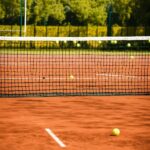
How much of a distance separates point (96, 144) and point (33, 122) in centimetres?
223

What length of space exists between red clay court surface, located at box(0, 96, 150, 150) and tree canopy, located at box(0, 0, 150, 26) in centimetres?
2993

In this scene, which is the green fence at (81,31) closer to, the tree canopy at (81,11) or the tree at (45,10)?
the tree canopy at (81,11)

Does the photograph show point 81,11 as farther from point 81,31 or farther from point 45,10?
point 45,10

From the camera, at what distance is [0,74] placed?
18906 mm

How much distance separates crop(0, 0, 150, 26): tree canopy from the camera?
41.9m

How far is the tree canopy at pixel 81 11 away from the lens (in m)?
41.9

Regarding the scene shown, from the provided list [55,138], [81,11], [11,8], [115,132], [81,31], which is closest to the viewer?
[55,138]

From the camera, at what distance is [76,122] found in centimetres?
960

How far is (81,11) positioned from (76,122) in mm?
34864

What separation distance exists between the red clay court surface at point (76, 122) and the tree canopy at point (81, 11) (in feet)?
98.2

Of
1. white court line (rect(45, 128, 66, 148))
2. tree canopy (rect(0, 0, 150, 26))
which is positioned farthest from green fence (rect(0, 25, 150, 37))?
white court line (rect(45, 128, 66, 148))

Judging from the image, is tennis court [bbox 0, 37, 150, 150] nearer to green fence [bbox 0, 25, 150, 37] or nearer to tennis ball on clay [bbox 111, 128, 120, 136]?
tennis ball on clay [bbox 111, 128, 120, 136]

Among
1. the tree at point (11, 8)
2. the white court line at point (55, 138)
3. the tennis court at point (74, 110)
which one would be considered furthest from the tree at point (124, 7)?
the white court line at point (55, 138)

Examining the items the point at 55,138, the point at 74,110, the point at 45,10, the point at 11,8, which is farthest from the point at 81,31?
the point at 55,138
